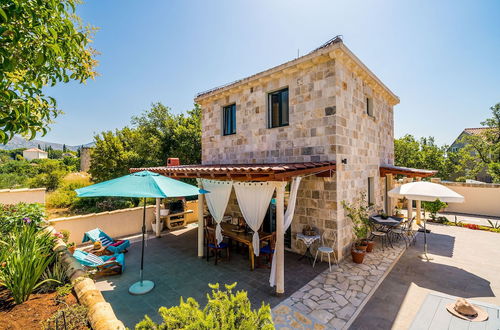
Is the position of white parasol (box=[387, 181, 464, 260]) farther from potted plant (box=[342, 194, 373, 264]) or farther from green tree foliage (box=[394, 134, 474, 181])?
green tree foliage (box=[394, 134, 474, 181])

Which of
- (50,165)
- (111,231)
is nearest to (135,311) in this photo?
(111,231)

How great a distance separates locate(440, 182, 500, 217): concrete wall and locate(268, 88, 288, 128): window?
15273 millimetres

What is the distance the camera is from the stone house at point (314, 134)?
709 centimetres

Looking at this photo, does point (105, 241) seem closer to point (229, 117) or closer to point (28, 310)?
point (28, 310)

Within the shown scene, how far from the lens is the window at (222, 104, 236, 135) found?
1054cm

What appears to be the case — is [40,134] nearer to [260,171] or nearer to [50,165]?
[260,171]

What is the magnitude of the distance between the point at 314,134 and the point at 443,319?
559cm

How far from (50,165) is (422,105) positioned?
40.5 metres

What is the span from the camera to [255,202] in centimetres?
652

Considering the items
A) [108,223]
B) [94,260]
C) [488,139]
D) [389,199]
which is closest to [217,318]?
[94,260]

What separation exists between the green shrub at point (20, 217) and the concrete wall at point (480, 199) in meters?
22.6

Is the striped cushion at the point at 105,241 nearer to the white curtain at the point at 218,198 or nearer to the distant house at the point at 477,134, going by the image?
the white curtain at the point at 218,198

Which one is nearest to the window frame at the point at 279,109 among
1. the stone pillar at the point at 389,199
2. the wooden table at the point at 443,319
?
the wooden table at the point at 443,319

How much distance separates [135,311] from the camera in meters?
4.80
